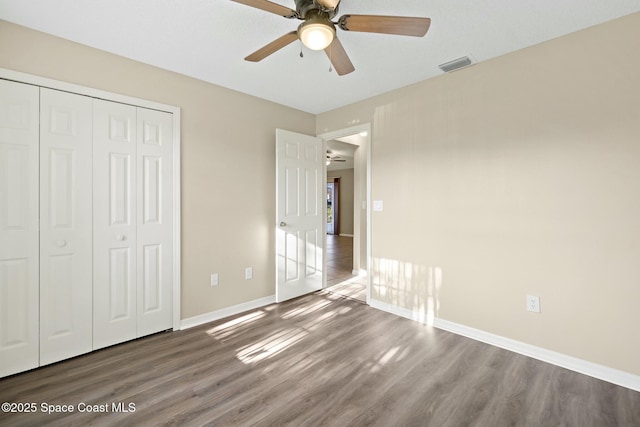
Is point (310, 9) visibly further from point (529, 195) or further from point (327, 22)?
point (529, 195)

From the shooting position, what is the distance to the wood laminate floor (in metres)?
1.66

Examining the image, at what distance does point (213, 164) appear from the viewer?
3045mm

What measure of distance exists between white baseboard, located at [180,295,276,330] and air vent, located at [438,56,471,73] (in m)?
3.13

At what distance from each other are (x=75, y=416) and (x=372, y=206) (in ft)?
9.94

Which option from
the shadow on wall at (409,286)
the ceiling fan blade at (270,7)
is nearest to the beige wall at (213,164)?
the shadow on wall at (409,286)

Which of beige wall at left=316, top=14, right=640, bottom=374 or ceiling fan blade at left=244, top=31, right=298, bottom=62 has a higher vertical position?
ceiling fan blade at left=244, top=31, right=298, bottom=62

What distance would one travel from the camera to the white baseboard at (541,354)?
1961mm

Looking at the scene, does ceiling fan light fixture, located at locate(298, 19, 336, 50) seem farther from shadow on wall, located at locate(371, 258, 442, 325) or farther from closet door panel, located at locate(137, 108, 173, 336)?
shadow on wall, located at locate(371, 258, 442, 325)

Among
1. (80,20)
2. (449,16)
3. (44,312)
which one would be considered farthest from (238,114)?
(44,312)

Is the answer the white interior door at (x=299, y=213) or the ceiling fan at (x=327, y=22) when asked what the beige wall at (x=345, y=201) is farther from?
the ceiling fan at (x=327, y=22)

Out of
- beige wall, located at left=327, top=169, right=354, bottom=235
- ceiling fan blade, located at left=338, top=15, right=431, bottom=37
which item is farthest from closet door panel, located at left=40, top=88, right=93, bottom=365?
beige wall, located at left=327, top=169, right=354, bottom=235

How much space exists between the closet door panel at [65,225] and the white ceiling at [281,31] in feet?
1.84

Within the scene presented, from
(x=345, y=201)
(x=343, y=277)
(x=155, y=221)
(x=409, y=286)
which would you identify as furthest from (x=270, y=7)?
(x=345, y=201)

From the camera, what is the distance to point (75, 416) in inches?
65.3
